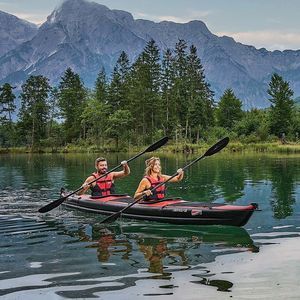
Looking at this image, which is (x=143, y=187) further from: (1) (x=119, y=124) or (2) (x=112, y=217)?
(1) (x=119, y=124)

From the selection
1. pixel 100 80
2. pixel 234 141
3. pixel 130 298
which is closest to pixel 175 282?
pixel 130 298

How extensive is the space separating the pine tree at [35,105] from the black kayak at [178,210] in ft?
225

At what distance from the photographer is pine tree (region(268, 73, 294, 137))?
70500 millimetres

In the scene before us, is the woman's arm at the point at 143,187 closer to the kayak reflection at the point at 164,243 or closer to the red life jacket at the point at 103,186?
the kayak reflection at the point at 164,243

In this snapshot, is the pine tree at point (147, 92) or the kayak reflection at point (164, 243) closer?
the kayak reflection at point (164, 243)

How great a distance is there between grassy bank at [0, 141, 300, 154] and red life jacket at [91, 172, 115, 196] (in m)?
41.0

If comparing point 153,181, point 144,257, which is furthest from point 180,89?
point 144,257

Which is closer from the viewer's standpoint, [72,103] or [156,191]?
[156,191]

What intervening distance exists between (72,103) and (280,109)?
3508 centimetres

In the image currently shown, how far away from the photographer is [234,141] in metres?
65.2

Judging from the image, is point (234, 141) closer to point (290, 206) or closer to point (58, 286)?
point (290, 206)

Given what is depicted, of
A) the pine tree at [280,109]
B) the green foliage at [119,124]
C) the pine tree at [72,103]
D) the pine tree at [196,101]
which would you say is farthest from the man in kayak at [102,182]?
the pine tree at [72,103]

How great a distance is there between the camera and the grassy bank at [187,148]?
56.9 metres

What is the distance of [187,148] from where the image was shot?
60375mm
